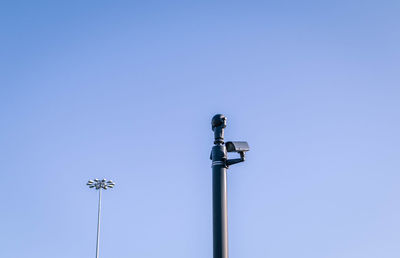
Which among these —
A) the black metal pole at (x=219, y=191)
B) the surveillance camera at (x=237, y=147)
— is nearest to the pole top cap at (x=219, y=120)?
the black metal pole at (x=219, y=191)

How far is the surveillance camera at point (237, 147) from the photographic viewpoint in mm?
5918

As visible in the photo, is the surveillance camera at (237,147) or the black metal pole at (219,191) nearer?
the black metal pole at (219,191)

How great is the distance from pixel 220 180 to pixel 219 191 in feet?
0.48

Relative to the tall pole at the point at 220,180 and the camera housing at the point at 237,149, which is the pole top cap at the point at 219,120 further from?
the camera housing at the point at 237,149

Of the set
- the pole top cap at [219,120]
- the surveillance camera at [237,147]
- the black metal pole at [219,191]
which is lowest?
the black metal pole at [219,191]

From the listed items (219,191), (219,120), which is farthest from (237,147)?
(219,191)

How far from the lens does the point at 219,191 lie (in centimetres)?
573

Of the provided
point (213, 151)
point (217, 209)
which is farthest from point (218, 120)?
point (217, 209)

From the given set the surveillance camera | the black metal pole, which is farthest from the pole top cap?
the surveillance camera

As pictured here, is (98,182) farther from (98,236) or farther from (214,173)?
(214,173)

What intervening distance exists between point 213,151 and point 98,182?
3041cm

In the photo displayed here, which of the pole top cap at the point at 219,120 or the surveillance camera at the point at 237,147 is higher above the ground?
the pole top cap at the point at 219,120

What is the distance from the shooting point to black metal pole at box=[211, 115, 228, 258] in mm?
5461

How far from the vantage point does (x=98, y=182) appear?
35250mm
